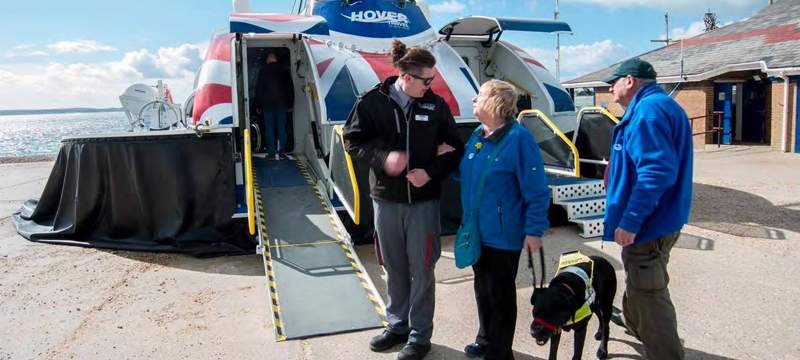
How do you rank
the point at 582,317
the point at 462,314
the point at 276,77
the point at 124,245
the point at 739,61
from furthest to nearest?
the point at 739,61, the point at 276,77, the point at 124,245, the point at 462,314, the point at 582,317

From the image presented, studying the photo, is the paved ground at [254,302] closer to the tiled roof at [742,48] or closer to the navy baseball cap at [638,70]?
the navy baseball cap at [638,70]

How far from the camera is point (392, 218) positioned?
11.1ft

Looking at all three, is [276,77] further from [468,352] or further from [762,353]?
[762,353]

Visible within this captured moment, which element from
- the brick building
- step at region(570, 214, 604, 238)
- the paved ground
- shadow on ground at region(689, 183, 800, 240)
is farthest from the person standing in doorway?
the brick building

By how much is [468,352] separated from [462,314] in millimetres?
726

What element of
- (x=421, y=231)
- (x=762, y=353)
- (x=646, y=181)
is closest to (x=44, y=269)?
(x=421, y=231)

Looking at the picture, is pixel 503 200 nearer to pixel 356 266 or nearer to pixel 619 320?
pixel 619 320

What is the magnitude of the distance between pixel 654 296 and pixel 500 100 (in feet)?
4.24

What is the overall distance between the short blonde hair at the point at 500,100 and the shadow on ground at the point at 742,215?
4.57 m

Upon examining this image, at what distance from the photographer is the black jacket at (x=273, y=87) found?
7973 mm

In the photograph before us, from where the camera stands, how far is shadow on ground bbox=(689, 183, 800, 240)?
631 centimetres

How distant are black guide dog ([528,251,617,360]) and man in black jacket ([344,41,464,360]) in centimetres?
71

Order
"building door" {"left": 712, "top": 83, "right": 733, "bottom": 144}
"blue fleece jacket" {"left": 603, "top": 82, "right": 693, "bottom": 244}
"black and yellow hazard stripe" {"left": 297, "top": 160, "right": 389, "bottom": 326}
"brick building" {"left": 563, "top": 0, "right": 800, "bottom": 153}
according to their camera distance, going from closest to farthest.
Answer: "blue fleece jacket" {"left": 603, "top": 82, "right": 693, "bottom": 244} → "black and yellow hazard stripe" {"left": 297, "top": 160, "right": 389, "bottom": 326} → "brick building" {"left": 563, "top": 0, "right": 800, "bottom": 153} → "building door" {"left": 712, "top": 83, "right": 733, "bottom": 144}

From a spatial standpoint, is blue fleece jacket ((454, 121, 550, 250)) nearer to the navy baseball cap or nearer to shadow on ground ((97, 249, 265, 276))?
the navy baseball cap
